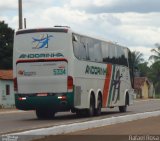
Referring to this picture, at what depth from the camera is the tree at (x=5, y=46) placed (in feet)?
229

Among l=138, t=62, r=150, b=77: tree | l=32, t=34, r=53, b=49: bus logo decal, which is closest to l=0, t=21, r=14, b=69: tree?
l=32, t=34, r=53, b=49: bus logo decal

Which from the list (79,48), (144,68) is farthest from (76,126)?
(144,68)

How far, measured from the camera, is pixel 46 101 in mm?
24797

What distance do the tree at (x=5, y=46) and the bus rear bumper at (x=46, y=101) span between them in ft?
148

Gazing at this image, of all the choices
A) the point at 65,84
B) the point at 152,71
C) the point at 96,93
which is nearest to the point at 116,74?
the point at 96,93

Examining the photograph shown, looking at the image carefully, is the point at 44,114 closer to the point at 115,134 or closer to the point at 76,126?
the point at 76,126

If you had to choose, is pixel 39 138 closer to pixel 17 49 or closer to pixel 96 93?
pixel 17 49

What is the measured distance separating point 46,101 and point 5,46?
46.9 metres

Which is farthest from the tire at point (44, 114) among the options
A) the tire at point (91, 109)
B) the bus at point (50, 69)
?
the tire at point (91, 109)

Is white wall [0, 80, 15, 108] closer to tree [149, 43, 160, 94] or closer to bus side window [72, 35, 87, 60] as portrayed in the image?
bus side window [72, 35, 87, 60]

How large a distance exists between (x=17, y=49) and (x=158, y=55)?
125868 mm

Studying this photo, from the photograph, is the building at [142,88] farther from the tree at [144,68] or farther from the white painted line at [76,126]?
the white painted line at [76,126]

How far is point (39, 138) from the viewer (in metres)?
14.6

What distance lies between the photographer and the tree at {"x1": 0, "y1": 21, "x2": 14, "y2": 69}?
69938 mm
